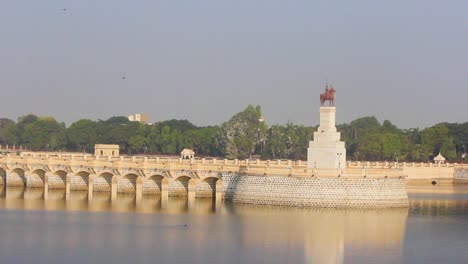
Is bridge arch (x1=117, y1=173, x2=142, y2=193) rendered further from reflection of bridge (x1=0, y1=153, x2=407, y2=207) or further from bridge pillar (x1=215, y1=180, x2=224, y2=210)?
bridge pillar (x1=215, y1=180, x2=224, y2=210)

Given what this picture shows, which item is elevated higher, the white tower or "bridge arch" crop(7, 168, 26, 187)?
the white tower

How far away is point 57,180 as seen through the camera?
90.4 metres

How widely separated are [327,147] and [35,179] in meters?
30.1

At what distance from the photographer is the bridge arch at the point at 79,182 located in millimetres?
88562

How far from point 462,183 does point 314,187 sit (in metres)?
55.1

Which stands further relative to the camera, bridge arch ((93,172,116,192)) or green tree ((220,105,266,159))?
green tree ((220,105,266,159))

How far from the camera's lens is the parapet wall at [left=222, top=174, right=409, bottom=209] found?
7262cm

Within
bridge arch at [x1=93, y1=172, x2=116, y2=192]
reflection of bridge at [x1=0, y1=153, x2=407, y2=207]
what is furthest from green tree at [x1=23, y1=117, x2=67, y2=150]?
bridge arch at [x1=93, y1=172, x2=116, y2=192]

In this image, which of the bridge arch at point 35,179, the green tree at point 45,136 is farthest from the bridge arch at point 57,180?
the green tree at point 45,136

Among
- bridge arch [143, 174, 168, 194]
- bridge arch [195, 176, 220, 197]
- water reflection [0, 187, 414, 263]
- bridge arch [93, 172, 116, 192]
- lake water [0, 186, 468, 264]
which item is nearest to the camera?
lake water [0, 186, 468, 264]

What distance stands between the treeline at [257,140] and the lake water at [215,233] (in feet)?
209

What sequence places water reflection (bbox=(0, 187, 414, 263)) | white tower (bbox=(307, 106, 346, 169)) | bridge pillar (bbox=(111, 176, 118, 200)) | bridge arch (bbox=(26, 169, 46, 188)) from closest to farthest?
water reflection (bbox=(0, 187, 414, 263)) < white tower (bbox=(307, 106, 346, 169)) < bridge pillar (bbox=(111, 176, 118, 200)) < bridge arch (bbox=(26, 169, 46, 188))

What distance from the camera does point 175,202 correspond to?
78938mm

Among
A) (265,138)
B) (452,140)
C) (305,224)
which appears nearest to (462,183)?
(452,140)
